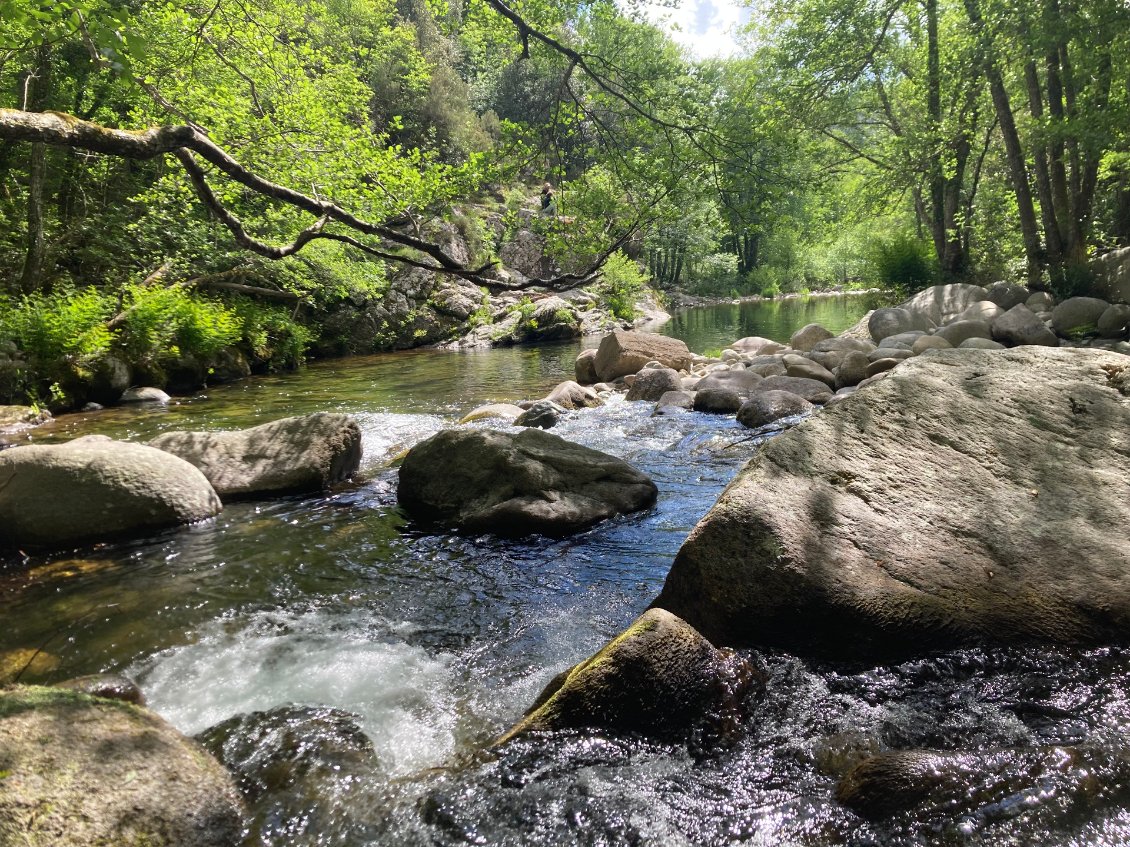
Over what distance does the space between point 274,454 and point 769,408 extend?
649cm

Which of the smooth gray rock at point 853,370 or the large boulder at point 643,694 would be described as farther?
the smooth gray rock at point 853,370

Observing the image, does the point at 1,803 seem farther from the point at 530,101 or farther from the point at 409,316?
the point at 530,101

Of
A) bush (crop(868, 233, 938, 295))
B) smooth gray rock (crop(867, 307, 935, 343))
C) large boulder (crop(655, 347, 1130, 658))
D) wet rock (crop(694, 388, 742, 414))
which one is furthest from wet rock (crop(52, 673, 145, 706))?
bush (crop(868, 233, 938, 295))

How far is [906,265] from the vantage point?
63.0ft

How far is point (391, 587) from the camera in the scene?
4402mm

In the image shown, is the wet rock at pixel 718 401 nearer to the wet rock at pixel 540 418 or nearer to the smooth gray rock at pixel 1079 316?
the wet rock at pixel 540 418

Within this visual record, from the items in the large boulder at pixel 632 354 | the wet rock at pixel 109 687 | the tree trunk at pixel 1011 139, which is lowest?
the wet rock at pixel 109 687

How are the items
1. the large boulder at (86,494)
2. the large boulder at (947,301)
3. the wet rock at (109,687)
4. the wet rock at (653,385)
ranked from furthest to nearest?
the large boulder at (947,301) < the wet rock at (653,385) < the large boulder at (86,494) < the wet rock at (109,687)

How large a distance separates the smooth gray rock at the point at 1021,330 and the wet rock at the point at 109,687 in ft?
44.2

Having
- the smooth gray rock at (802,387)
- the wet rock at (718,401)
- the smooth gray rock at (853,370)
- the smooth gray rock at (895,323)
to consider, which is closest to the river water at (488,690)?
the wet rock at (718,401)

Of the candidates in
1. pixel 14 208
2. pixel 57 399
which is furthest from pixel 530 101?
pixel 57 399

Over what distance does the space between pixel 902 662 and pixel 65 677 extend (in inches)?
167

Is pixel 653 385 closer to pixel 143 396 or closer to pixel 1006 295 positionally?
pixel 143 396

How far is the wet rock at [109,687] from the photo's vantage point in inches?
113
